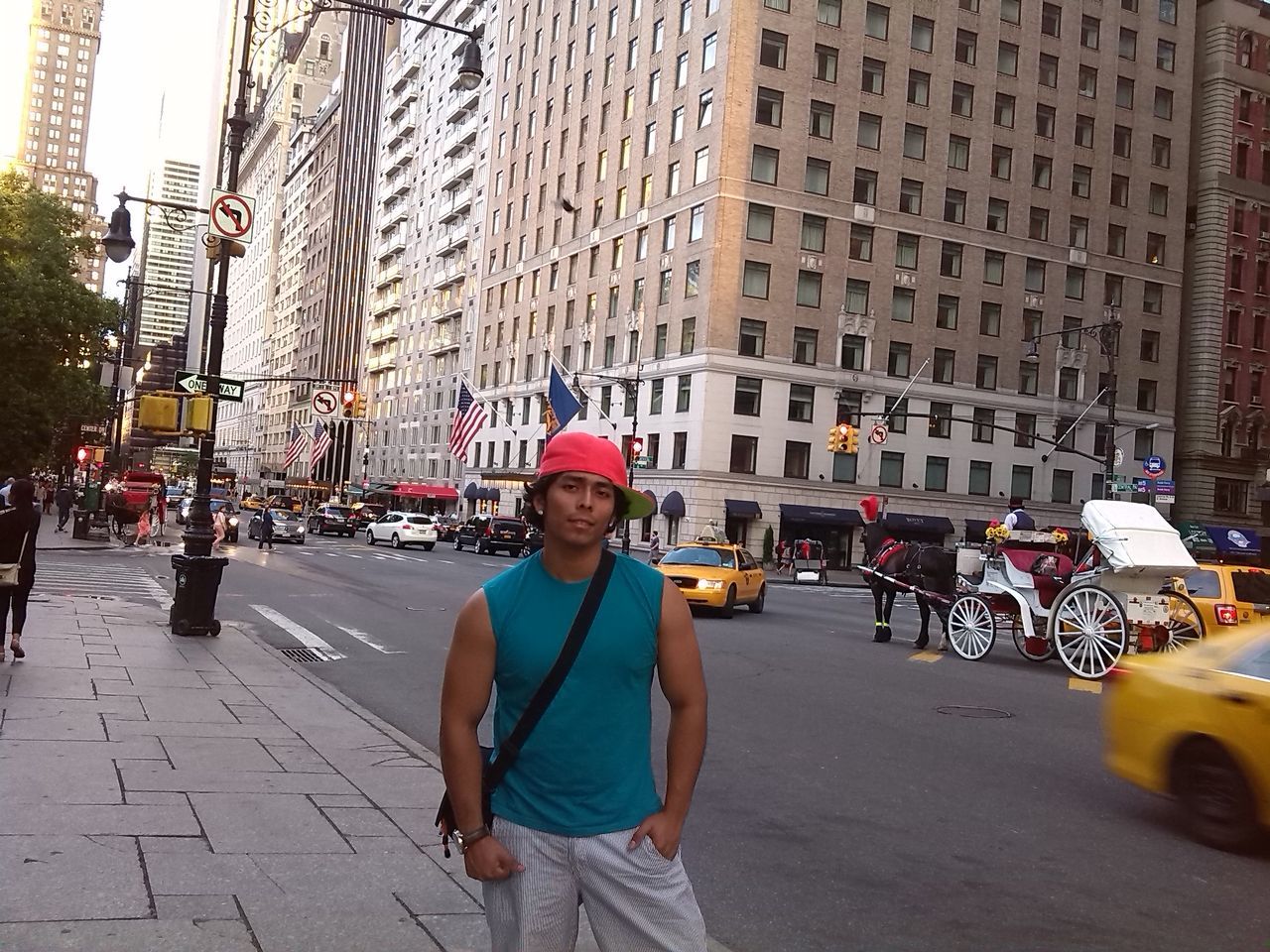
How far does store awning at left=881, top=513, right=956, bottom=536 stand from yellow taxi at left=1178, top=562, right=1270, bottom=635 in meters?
39.0

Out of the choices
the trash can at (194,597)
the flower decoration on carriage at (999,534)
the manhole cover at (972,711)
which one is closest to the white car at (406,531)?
the trash can at (194,597)

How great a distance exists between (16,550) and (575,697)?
982 cm

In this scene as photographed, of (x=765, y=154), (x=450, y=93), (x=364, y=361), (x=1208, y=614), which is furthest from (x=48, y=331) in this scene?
(x=364, y=361)

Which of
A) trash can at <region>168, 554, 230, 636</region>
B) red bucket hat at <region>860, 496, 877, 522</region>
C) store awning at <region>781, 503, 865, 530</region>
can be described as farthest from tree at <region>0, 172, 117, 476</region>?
red bucket hat at <region>860, 496, 877, 522</region>

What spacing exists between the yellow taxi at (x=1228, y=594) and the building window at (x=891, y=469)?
3979cm

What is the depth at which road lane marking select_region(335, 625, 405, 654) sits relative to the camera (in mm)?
14219

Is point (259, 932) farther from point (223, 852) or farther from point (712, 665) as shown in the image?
point (712, 665)

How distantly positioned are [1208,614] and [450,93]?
85809 mm

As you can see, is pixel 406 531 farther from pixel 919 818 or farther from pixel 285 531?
pixel 919 818

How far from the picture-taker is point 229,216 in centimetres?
1426

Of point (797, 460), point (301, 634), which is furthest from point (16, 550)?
point (797, 460)

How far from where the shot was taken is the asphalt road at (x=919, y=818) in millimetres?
4988

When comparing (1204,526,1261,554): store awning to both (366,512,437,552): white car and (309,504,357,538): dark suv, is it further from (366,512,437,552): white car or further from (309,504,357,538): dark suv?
(309,504,357,538): dark suv

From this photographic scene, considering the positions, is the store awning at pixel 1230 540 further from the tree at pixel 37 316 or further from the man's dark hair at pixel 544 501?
the man's dark hair at pixel 544 501
